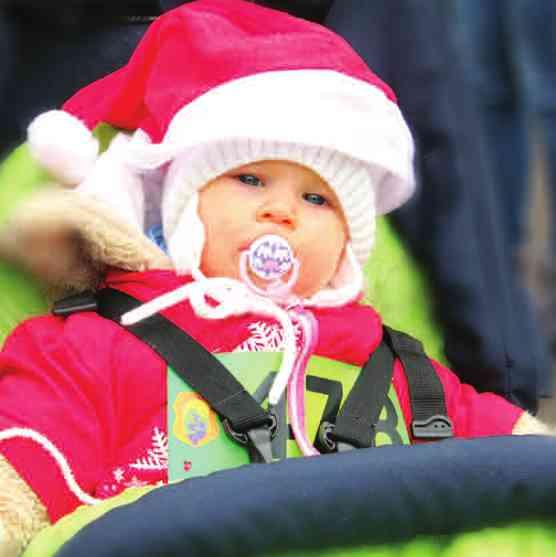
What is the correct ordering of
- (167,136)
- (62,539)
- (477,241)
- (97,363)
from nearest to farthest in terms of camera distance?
(62,539) < (97,363) < (167,136) < (477,241)

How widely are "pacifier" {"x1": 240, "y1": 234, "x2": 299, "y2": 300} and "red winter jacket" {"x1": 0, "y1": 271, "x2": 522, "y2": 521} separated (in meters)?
0.03

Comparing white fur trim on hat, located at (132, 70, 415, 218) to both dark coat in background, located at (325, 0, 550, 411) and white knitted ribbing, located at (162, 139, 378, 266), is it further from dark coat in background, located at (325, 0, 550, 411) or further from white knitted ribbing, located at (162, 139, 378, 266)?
dark coat in background, located at (325, 0, 550, 411)

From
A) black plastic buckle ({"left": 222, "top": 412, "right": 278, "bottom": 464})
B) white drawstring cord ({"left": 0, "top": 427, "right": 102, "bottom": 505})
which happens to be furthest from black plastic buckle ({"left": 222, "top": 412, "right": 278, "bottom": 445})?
white drawstring cord ({"left": 0, "top": 427, "right": 102, "bottom": 505})

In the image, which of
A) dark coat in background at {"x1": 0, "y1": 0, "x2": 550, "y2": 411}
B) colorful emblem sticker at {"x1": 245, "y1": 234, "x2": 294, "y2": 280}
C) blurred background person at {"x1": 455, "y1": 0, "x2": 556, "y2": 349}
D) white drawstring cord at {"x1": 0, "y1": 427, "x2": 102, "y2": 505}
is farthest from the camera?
blurred background person at {"x1": 455, "y1": 0, "x2": 556, "y2": 349}

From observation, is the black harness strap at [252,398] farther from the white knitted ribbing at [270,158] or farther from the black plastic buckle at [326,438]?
the white knitted ribbing at [270,158]

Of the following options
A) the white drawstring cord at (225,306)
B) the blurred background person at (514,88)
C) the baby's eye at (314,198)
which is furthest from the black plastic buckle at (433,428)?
the blurred background person at (514,88)

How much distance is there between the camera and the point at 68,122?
121 centimetres

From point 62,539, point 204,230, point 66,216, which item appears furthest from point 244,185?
point 62,539

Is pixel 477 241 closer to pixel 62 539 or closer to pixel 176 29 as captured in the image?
pixel 176 29

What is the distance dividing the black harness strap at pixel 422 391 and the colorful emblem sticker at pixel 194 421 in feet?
0.69

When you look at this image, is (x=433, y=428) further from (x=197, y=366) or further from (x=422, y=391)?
(x=197, y=366)

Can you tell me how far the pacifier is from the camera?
44.5 inches

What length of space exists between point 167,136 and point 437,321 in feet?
1.29

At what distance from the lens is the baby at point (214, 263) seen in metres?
1.07
